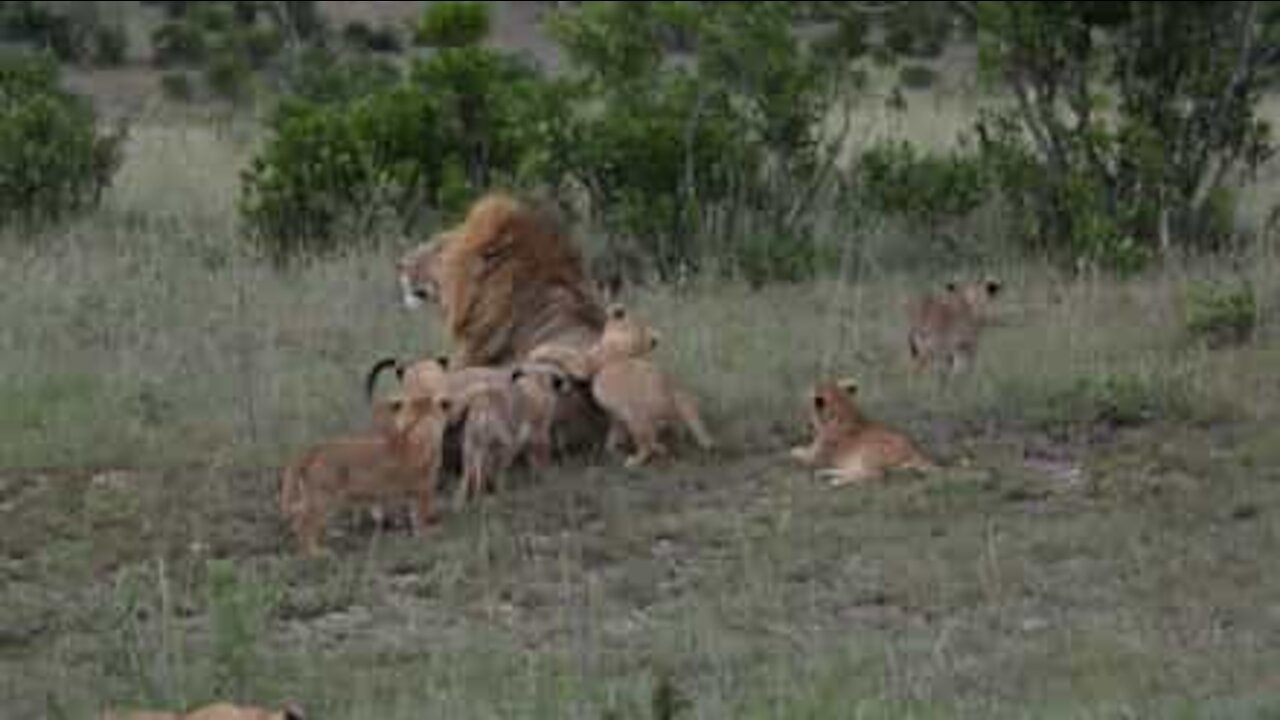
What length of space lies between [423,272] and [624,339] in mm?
1178

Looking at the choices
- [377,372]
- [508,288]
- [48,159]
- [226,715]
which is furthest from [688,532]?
[48,159]

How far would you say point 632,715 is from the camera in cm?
673

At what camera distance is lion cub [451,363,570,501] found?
9578mm

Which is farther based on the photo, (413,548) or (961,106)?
(961,106)

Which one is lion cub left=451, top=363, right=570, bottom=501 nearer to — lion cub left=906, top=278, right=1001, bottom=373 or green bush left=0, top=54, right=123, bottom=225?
lion cub left=906, top=278, right=1001, bottom=373

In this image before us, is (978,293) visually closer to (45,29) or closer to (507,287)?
(507,287)

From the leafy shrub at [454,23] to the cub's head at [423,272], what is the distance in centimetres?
415

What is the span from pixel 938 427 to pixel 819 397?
718 millimetres

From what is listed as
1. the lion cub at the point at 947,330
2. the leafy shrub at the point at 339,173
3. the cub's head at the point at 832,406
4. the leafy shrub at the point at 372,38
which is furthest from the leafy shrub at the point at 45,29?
the cub's head at the point at 832,406

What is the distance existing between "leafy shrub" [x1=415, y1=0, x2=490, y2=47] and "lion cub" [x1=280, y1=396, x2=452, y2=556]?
6.21 metres

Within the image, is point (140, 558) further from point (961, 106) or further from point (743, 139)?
point (961, 106)

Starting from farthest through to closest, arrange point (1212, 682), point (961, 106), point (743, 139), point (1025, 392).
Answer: point (961, 106), point (743, 139), point (1025, 392), point (1212, 682)

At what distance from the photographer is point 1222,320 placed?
11703 millimetres

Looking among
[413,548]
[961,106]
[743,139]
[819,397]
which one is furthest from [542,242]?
[961,106]
